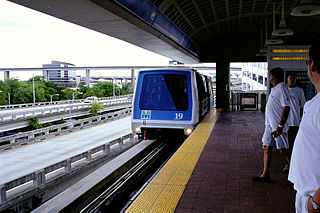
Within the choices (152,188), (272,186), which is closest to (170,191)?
(152,188)

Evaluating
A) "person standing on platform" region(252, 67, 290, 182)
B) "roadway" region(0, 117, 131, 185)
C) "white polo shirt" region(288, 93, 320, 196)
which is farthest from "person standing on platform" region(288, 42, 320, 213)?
"roadway" region(0, 117, 131, 185)

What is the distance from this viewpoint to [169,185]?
16.4 ft

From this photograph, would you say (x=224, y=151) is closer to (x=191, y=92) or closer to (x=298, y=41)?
(x=191, y=92)

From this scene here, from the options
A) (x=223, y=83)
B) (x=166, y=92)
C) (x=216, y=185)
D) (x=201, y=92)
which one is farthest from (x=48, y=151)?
(x=216, y=185)

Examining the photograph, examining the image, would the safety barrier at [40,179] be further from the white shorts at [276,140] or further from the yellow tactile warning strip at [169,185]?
the white shorts at [276,140]

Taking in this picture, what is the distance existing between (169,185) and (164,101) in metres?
5.17

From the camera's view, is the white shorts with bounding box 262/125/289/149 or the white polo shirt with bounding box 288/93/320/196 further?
the white shorts with bounding box 262/125/289/149

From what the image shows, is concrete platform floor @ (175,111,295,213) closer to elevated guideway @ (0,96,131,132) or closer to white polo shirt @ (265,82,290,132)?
white polo shirt @ (265,82,290,132)

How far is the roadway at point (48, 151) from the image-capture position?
553 inches

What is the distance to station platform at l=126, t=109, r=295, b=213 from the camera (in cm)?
416

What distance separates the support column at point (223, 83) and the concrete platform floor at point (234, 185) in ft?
42.5

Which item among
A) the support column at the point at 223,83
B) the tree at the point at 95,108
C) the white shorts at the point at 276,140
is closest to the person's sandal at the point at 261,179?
the white shorts at the point at 276,140

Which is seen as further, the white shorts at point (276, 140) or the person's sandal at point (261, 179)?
the person's sandal at point (261, 179)

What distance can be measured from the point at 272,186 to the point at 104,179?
3.73 metres
